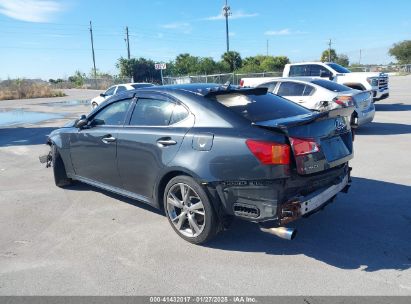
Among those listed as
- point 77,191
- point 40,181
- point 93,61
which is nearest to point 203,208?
point 77,191

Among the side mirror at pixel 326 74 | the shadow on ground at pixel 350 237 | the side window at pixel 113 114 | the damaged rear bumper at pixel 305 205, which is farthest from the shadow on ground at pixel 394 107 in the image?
the side window at pixel 113 114

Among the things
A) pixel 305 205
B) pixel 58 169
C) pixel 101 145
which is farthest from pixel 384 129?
pixel 58 169

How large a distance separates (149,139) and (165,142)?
12.1 inches

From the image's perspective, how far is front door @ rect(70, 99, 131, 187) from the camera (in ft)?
16.9

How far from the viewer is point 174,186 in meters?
4.34

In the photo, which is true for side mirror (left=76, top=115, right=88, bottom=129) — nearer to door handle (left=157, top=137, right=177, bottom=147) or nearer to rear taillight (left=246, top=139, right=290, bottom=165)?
door handle (left=157, top=137, right=177, bottom=147)

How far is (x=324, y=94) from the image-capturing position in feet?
34.9

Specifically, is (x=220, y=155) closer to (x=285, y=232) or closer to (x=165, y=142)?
(x=165, y=142)

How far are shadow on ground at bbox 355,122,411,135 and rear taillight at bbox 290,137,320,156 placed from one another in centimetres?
775

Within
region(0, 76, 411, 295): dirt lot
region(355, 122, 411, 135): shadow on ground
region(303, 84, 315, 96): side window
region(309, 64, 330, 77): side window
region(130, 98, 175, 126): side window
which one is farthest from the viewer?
region(309, 64, 330, 77): side window

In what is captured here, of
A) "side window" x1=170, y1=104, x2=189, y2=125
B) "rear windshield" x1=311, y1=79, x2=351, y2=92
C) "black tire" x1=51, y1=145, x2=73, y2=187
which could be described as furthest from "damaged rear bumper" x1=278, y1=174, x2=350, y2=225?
"rear windshield" x1=311, y1=79, x2=351, y2=92

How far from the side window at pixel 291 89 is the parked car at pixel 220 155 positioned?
258 inches

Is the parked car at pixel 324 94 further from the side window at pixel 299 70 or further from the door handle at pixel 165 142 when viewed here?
the door handle at pixel 165 142

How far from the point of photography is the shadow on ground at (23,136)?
1192 centimetres
